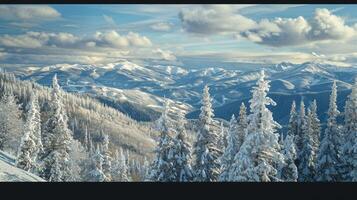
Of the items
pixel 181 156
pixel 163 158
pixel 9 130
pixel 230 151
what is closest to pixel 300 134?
pixel 230 151

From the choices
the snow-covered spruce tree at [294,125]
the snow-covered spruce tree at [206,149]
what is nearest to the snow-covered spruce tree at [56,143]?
the snow-covered spruce tree at [206,149]

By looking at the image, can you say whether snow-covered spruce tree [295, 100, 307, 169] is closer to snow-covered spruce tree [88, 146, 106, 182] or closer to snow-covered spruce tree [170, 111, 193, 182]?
snow-covered spruce tree [170, 111, 193, 182]

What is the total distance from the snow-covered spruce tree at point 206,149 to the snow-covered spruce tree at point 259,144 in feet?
18.7

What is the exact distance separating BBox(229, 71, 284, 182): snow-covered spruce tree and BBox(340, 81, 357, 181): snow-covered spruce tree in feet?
32.0

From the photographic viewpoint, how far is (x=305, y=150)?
107 feet

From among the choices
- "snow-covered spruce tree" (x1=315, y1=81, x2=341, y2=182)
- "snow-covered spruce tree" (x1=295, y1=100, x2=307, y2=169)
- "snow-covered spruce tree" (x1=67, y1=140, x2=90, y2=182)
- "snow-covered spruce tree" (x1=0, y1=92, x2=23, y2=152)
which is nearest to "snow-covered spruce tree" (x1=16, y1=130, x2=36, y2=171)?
"snow-covered spruce tree" (x1=67, y1=140, x2=90, y2=182)

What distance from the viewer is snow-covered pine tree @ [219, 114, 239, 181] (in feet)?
89.7

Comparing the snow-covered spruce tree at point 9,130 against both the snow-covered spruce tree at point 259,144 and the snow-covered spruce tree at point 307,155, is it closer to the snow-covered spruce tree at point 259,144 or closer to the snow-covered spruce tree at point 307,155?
the snow-covered spruce tree at point 307,155

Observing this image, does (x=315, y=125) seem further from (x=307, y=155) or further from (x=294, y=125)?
(x=307, y=155)

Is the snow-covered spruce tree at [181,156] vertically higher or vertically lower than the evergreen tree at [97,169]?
higher

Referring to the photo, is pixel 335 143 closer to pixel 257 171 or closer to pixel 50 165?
pixel 257 171

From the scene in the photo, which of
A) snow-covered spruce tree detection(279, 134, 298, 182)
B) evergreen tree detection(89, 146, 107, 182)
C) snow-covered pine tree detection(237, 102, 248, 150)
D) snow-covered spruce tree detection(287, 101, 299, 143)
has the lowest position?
evergreen tree detection(89, 146, 107, 182)

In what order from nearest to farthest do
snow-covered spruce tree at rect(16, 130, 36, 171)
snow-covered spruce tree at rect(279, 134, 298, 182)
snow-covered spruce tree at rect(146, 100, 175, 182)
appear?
snow-covered spruce tree at rect(146, 100, 175, 182), snow-covered spruce tree at rect(279, 134, 298, 182), snow-covered spruce tree at rect(16, 130, 36, 171)

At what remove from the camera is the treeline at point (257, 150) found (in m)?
22.4
